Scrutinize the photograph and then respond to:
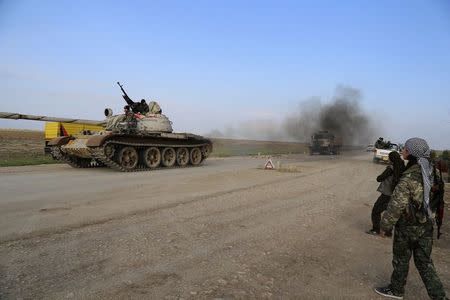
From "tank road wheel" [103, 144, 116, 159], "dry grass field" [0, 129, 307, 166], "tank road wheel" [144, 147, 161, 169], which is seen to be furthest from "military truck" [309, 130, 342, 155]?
"tank road wheel" [103, 144, 116, 159]

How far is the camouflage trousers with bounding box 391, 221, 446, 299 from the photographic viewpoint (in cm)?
423

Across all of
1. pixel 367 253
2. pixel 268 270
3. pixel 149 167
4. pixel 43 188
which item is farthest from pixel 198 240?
pixel 149 167

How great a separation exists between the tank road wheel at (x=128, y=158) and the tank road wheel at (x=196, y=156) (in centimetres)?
407

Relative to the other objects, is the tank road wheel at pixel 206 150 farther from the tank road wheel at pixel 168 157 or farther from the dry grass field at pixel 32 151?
the dry grass field at pixel 32 151

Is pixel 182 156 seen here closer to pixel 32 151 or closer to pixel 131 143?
pixel 131 143

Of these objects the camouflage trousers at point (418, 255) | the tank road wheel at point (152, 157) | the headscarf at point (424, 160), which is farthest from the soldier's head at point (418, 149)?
the tank road wheel at point (152, 157)

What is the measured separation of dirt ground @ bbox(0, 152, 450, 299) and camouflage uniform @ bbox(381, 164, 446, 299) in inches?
18.3

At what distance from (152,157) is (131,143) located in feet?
5.22

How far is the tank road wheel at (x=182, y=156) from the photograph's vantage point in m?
20.8

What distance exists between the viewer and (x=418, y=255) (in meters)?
4.32

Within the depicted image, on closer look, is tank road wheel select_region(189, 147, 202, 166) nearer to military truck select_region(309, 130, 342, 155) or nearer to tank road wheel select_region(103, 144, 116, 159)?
tank road wheel select_region(103, 144, 116, 159)

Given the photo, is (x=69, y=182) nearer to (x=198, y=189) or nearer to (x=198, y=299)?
(x=198, y=189)

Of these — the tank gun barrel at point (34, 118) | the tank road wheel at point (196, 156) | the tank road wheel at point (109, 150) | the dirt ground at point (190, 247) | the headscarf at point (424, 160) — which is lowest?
the dirt ground at point (190, 247)

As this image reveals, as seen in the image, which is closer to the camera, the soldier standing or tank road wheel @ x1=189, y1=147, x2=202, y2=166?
the soldier standing
